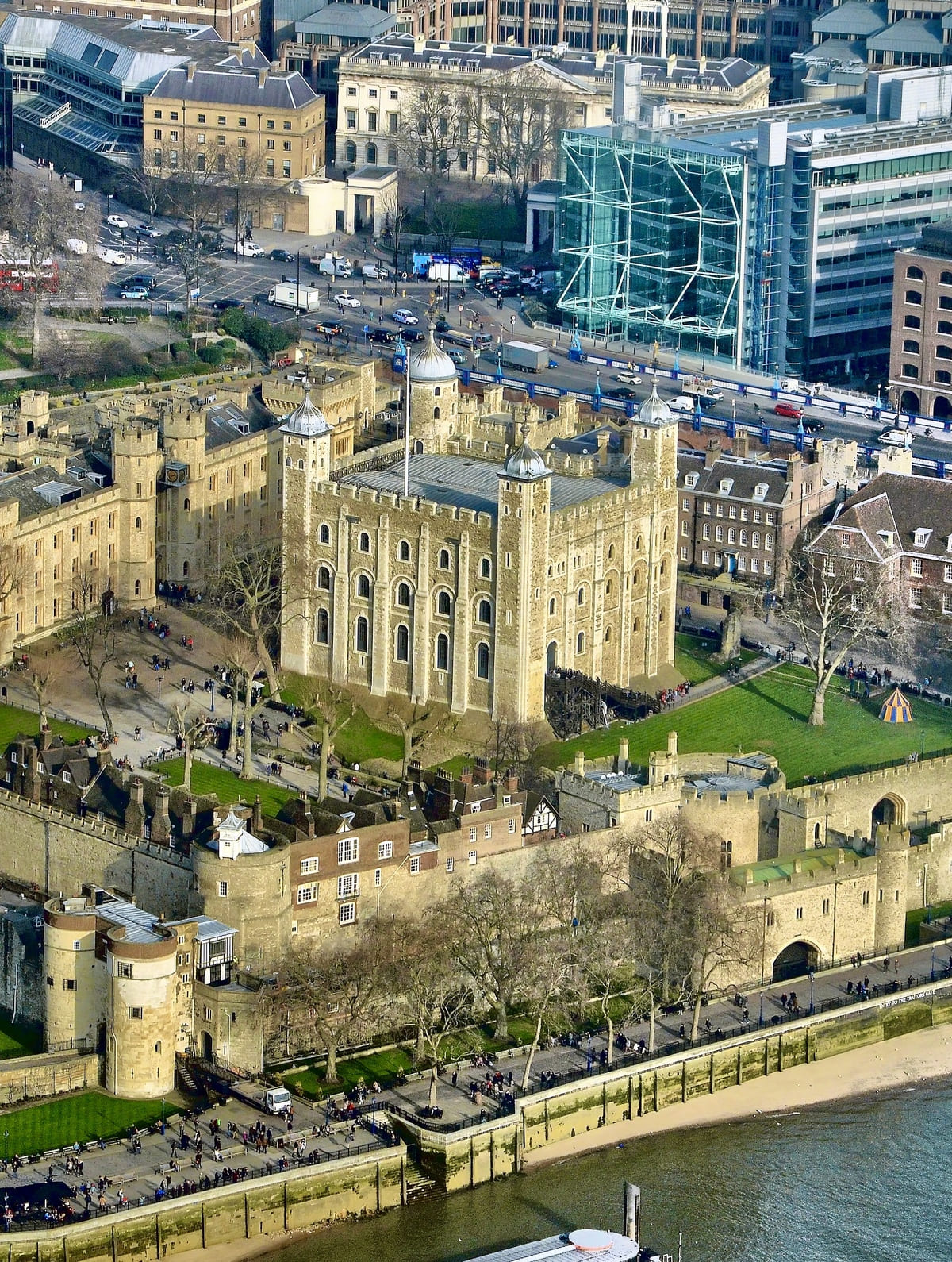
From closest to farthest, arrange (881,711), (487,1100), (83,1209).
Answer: (83,1209)
(487,1100)
(881,711)

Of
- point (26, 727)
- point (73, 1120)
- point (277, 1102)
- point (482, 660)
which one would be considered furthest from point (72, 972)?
point (482, 660)

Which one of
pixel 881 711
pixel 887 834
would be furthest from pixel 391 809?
pixel 881 711

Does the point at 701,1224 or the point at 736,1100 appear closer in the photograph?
the point at 701,1224

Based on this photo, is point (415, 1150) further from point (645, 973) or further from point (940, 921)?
point (940, 921)

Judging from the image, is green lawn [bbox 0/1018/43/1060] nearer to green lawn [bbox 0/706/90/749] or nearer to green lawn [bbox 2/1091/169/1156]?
green lawn [bbox 2/1091/169/1156]

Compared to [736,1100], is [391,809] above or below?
above

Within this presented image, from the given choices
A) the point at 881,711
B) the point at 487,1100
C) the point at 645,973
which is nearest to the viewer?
the point at 487,1100

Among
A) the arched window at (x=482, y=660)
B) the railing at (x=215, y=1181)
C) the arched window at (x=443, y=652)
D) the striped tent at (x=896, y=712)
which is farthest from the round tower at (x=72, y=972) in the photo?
the striped tent at (x=896, y=712)
